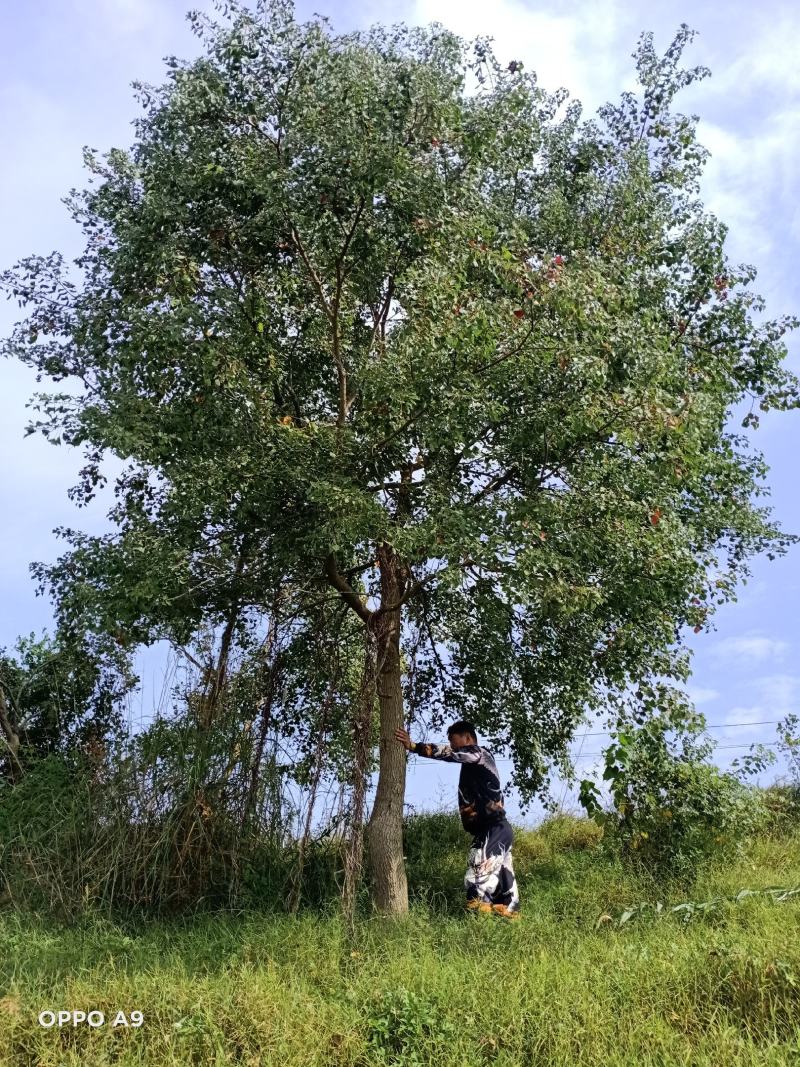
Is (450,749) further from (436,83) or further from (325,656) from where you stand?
(436,83)

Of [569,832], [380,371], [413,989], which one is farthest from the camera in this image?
[569,832]

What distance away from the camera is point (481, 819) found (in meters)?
10.0

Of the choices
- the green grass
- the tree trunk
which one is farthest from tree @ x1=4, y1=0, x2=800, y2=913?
the green grass

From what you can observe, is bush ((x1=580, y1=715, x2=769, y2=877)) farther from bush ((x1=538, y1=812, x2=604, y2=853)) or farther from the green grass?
the green grass

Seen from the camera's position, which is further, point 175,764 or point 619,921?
point 175,764

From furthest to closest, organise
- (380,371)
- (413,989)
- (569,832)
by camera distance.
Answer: (569,832), (380,371), (413,989)

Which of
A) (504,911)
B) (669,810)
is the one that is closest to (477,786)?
(504,911)

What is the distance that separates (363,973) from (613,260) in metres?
6.73

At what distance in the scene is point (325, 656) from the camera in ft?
36.0

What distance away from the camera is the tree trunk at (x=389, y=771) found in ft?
31.1

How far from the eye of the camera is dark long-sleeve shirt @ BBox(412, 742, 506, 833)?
9969 millimetres

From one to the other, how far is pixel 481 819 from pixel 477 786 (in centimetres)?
31

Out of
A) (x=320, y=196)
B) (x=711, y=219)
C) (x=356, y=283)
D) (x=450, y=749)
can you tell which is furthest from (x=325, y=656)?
(x=711, y=219)

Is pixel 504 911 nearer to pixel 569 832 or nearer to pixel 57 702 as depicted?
pixel 569 832
